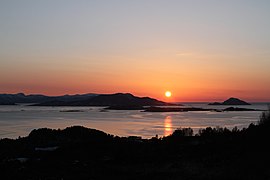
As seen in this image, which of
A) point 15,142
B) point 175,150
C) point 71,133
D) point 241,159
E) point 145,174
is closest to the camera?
point 145,174

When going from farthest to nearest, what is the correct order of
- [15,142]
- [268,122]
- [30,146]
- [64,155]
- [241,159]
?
1. [15,142]
2. [30,146]
3. [268,122]
4. [64,155]
5. [241,159]

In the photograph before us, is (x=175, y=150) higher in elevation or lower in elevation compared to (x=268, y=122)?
lower

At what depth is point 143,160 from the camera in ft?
68.6

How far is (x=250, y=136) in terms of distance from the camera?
25109 mm

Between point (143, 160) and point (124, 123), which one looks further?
point (124, 123)

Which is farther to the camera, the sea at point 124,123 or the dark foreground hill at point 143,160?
the sea at point 124,123

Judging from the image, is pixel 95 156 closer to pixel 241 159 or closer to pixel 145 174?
pixel 145 174

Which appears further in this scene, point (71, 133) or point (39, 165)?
point (71, 133)

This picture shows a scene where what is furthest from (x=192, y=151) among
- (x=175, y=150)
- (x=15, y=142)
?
(x=15, y=142)

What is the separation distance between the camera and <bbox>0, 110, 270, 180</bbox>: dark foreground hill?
51.1 feet

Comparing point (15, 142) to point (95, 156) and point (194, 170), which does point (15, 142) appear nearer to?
point (95, 156)

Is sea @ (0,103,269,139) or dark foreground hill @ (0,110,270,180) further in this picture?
sea @ (0,103,269,139)

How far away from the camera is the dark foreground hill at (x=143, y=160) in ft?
51.1

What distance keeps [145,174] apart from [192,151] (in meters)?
8.05
